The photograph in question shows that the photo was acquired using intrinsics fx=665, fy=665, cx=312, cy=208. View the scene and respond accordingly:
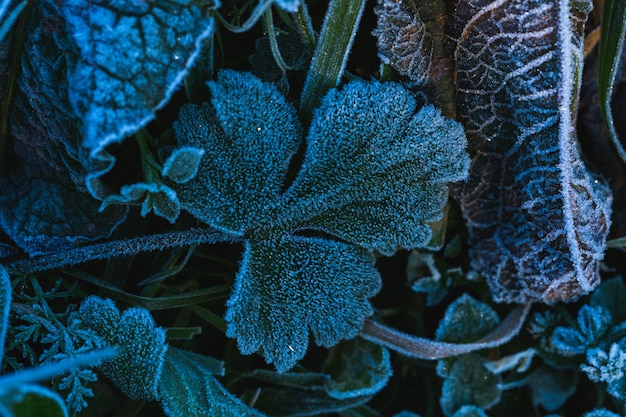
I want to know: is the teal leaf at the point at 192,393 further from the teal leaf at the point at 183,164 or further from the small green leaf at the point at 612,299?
the small green leaf at the point at 612,299

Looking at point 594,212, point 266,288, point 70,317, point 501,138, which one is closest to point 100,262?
point 70,317

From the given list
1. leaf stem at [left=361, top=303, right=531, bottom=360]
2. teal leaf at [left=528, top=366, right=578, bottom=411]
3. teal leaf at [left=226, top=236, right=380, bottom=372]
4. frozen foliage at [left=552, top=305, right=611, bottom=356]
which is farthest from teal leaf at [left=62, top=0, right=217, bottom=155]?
teal leaf at [left=528, top=366, right=578, bottom=411]

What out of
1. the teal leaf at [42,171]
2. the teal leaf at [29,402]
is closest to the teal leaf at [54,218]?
the teal leaf at [42,171]

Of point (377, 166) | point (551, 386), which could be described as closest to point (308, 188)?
point (377, 166)

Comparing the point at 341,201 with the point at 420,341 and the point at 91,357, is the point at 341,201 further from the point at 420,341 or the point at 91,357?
the point at 91,357

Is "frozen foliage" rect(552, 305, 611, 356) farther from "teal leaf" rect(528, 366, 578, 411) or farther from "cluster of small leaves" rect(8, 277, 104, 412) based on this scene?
"cluster of small leaves" rect(8, 277, 104, 412)

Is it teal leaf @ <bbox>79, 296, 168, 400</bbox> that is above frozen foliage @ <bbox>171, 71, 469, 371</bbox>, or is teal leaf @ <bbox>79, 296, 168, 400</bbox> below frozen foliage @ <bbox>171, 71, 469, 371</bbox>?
below
